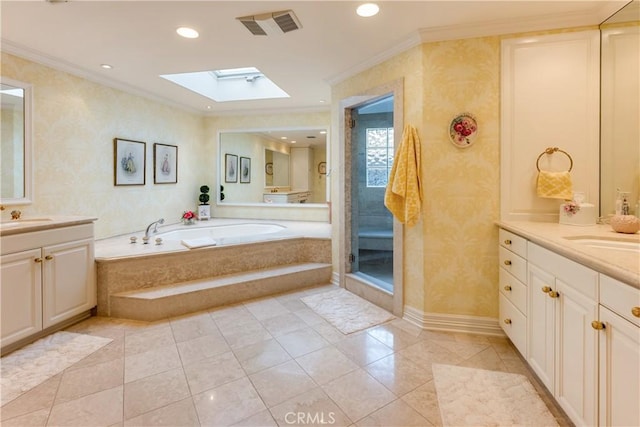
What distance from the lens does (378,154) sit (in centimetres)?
403

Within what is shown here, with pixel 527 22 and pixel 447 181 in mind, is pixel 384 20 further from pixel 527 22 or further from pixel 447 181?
pixel 447 181

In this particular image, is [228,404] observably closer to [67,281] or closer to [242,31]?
[67,281]

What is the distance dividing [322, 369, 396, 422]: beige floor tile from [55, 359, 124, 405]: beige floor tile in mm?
1252

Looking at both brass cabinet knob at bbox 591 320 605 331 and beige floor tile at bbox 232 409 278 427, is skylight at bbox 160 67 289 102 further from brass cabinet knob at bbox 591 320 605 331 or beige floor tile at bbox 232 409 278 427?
brass cabinet knob at bbox 591 320 605 331

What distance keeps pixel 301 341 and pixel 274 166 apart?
5020 millimetres

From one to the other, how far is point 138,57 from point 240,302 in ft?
8.17

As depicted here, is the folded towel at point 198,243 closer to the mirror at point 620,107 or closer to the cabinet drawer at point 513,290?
the cabinet drawer at point 513,290

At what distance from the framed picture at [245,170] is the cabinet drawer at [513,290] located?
4.65 m

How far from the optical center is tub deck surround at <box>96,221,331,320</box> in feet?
8.80

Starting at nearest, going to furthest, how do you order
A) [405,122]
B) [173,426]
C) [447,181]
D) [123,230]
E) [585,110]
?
[173,426]
[585,110]
[447,181]
[405,122]
[123,230]

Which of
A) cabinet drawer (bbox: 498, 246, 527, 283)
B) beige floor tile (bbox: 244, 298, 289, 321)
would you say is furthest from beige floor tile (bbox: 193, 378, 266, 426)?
cabinet drawer (bbox: 498, 246, 527, 283)

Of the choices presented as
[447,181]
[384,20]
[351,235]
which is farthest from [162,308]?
[384,20]

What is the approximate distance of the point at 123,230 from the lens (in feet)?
12.4

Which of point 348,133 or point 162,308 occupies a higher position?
point 348,133
